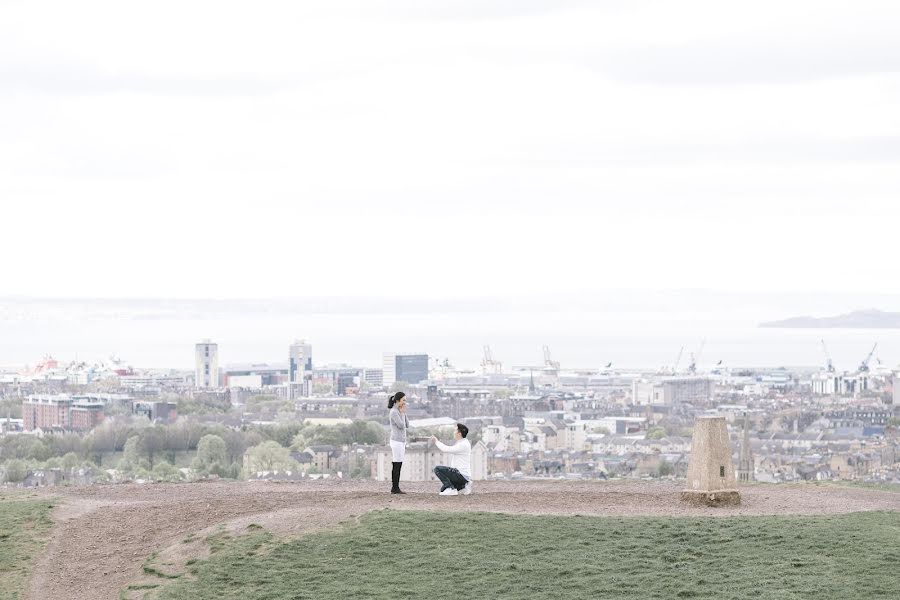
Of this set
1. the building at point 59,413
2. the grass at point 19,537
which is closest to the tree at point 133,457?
the building at point 59,413

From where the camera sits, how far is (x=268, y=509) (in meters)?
16.8

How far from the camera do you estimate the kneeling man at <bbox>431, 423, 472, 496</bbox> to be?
17.3 m

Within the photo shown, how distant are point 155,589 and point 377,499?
3.40 meters

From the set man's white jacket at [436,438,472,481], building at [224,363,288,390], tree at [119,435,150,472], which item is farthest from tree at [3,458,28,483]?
building at [224,363,288,390]

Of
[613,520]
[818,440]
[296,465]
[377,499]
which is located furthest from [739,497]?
[818,440]

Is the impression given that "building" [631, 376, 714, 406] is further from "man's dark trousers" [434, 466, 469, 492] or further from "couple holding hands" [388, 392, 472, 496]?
"man's dark trousers" [434, 466, 469, 492]

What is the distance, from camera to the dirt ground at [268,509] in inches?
607

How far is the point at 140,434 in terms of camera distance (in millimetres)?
71438

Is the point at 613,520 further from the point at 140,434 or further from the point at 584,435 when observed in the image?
the point at 584,435

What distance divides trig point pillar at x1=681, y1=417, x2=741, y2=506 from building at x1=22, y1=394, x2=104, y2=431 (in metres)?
82.4

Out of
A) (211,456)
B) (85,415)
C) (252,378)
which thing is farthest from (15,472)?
(252,378)

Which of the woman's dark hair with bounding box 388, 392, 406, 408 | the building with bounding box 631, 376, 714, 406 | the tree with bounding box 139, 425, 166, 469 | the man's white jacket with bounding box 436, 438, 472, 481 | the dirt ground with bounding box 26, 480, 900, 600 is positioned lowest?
the tree with bounding box 139, 425, 166, 469

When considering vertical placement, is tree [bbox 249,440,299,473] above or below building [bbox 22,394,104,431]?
below

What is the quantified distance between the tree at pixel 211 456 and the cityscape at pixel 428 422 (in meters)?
0.21
